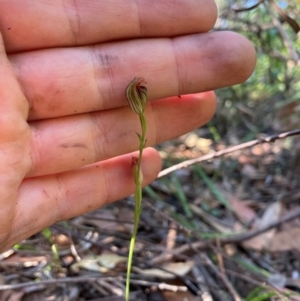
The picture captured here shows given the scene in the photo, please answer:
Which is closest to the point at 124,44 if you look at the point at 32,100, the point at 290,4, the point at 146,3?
the point at 146,3

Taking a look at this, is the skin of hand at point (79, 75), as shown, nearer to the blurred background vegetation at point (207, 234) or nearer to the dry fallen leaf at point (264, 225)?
the blurred background vegetation at point (207, 234)

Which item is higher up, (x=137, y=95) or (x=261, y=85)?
(x=137, y=95)

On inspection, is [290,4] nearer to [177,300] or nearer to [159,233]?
[159,233]

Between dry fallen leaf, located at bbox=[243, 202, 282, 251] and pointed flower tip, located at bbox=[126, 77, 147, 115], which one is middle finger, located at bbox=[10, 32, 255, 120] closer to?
pointed flower tip, located at bbox=[126, 77, 147, 115]

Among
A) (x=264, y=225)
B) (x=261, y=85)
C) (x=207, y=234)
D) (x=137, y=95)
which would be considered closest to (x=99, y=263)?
(x=207, y=234)

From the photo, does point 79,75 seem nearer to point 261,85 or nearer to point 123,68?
point 123,68

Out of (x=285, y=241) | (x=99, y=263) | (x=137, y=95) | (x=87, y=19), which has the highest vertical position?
(x=87, y=19)

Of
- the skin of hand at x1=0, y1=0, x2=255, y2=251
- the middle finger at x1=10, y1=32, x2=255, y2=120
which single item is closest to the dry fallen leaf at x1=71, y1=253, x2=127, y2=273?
the skin of hand at x1=0, y1=0, x2=255, y2=251

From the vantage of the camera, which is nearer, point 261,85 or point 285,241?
point 285,241
